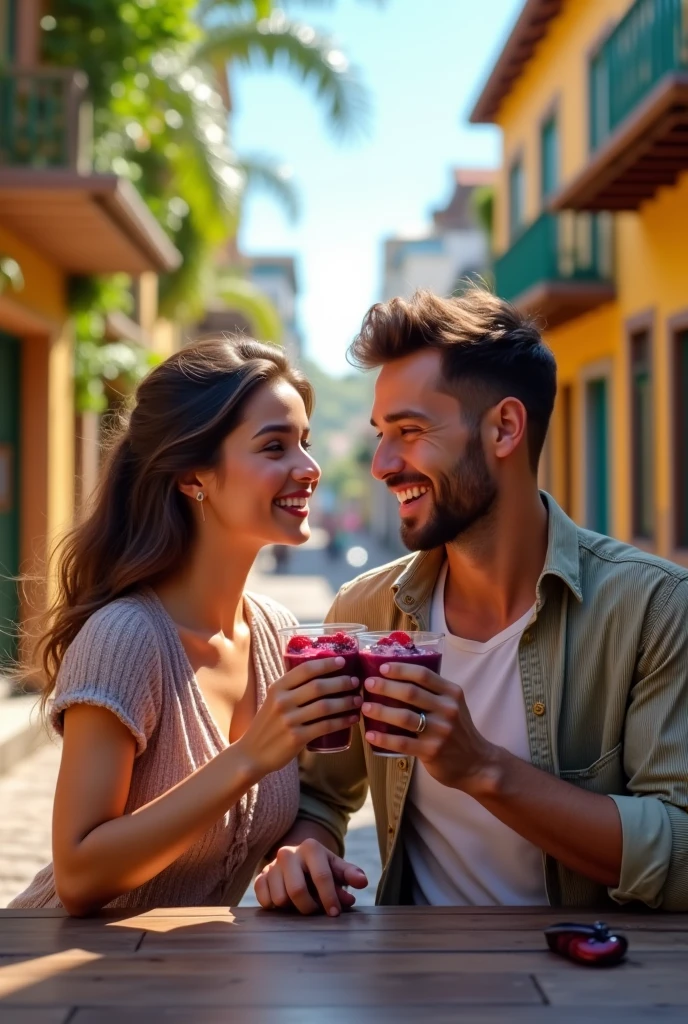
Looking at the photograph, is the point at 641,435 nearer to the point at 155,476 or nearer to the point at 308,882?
the point at 155,476

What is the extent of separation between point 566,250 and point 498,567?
533 inches

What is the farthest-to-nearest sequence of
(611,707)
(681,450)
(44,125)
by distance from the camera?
(681,450), (44,125), (611,707)

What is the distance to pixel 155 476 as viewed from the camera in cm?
304

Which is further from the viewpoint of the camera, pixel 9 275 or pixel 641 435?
pixel 641 435

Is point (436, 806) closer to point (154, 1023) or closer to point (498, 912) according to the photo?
point (498, 912)

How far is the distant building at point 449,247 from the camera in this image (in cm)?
4641

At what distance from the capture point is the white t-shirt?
2600 millimetres

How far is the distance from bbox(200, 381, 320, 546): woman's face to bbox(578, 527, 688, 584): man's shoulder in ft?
2.18

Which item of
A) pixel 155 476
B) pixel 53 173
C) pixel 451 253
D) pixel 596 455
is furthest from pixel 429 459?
pixel 451 253

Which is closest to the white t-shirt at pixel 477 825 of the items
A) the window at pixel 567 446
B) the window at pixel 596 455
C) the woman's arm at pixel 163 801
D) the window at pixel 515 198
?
the woman's arm at pixel 163 801

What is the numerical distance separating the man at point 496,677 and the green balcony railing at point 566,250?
39.9 feet

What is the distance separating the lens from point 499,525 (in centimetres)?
282

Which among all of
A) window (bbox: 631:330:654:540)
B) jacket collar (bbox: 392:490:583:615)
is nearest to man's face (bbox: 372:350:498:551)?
jacket collar (bbox: 392:490:583:615)

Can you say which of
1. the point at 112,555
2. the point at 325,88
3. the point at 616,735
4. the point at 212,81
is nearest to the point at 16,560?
the point at 325,88
